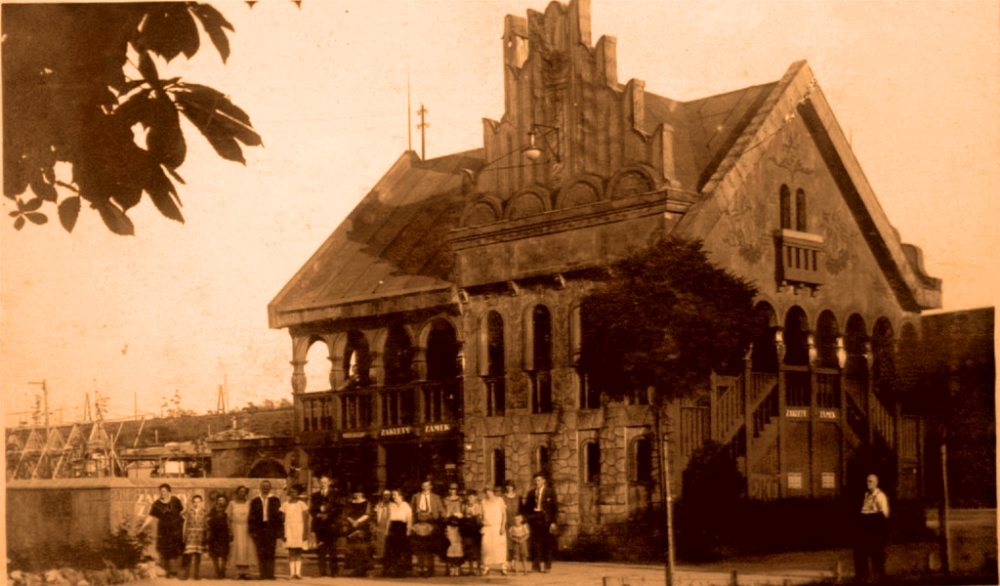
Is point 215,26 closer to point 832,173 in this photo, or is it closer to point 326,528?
point 326,528

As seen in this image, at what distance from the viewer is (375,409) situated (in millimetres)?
14438

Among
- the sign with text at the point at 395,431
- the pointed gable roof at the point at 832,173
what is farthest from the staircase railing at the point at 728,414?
the sign with text at the point at 395,431

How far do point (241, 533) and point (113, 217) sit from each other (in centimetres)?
552

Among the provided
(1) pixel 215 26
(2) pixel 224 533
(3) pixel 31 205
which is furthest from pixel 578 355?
(1) pixel 215 26

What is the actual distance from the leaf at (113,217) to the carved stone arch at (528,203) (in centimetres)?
612

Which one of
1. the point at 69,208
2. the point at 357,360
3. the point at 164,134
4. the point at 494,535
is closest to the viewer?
the point at 164,134

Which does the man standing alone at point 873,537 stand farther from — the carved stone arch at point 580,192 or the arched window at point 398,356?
the arched window at point 398,356

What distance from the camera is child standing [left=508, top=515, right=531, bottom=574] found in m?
11.1

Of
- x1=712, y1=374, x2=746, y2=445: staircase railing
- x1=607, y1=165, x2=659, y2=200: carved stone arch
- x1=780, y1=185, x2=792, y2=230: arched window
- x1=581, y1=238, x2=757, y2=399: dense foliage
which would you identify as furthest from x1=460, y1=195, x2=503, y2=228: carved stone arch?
x1=712, y1=374, x2=746, y2=445: staircase railing

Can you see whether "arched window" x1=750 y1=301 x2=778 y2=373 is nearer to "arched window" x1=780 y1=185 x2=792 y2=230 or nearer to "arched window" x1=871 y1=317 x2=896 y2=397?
"arched window" x1=780 y1=185 x2=792 y2=230

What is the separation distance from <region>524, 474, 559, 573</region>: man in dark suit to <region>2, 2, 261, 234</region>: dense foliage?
208 inches

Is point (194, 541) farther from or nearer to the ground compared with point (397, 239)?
nearer to the ground

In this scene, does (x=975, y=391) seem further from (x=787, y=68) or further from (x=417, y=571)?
(x=417, y=571)

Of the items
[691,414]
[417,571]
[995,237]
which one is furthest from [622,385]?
[995,237]
